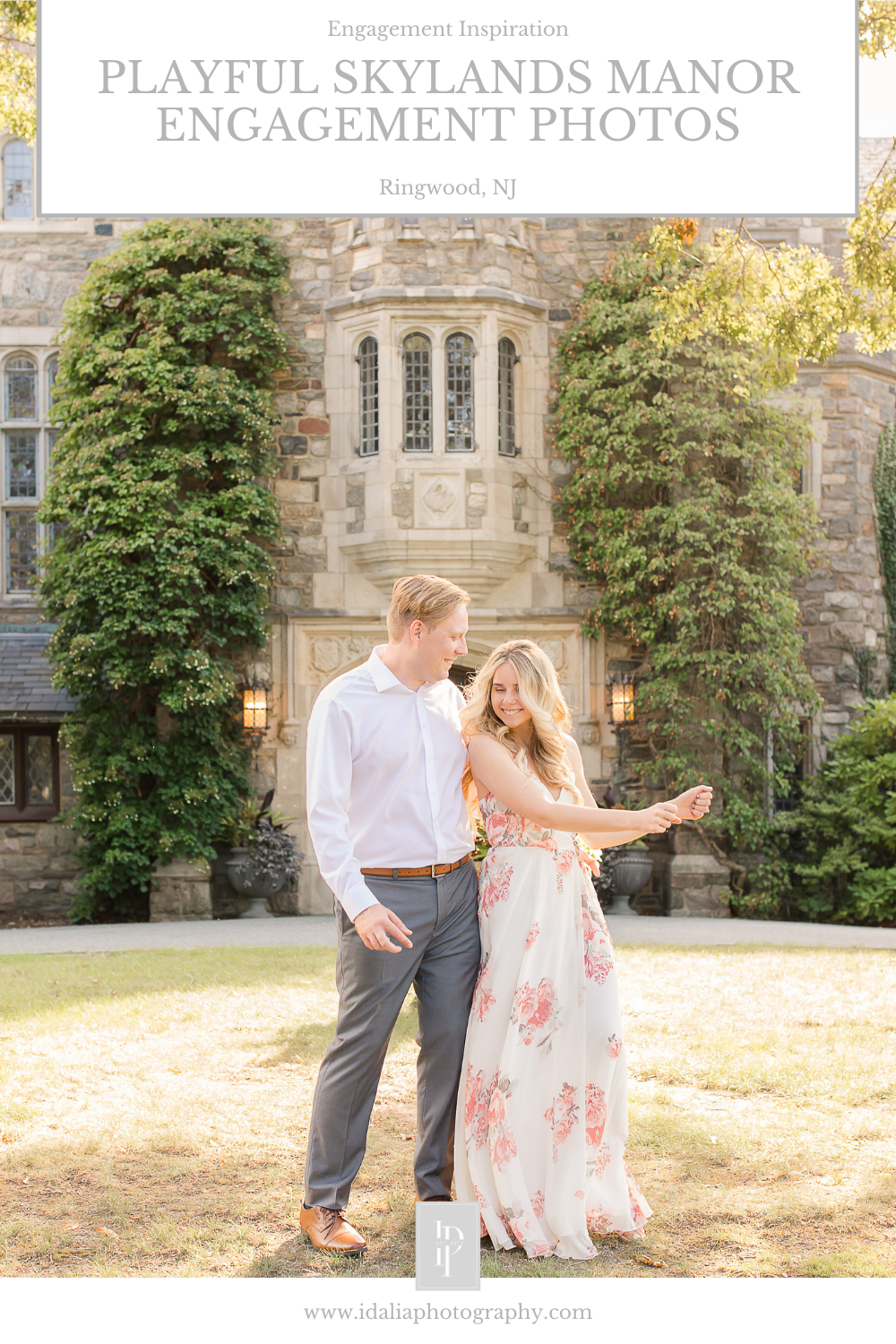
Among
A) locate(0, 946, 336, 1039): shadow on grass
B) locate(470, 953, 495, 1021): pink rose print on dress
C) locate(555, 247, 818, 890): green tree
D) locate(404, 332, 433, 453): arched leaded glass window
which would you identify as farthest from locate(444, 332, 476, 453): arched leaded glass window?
locate(470, 953, 495, 1021): pink rose print on dress

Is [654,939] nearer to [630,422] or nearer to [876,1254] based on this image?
[630,422]

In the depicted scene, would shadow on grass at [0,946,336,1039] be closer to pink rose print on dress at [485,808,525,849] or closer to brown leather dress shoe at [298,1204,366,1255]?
brown leather dress shoe at [298,1204,366,1255]

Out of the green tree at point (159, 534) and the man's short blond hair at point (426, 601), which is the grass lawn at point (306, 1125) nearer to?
the man's short blond hair at point (426, 601)

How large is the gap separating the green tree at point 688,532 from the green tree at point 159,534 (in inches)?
117

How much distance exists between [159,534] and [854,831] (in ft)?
22.4

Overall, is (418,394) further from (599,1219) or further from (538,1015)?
(599,1219)

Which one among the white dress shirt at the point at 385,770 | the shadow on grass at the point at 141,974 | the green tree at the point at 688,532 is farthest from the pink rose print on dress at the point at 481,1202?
the green tree at the point at 688,532

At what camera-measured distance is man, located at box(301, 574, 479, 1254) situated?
3.06m

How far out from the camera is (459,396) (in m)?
11.0

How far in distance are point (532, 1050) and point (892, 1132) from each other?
5.74 feet

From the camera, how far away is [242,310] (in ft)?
35.8
